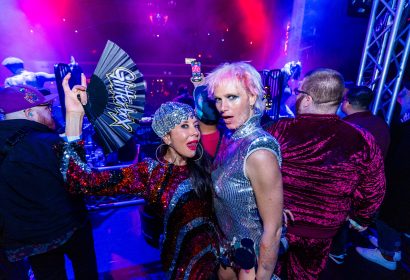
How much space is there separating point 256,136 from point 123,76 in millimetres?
1001

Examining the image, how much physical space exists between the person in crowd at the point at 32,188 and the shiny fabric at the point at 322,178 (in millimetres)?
1889

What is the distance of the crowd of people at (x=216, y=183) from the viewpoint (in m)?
1.44

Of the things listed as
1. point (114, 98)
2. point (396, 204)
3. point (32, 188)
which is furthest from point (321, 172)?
point (32, 188)

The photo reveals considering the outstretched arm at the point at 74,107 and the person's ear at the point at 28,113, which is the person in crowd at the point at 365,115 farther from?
the person's ear at the point at 28,113

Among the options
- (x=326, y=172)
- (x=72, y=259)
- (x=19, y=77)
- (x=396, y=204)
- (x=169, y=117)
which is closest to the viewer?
(x=169, y=117)

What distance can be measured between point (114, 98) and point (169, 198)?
80 centimetres

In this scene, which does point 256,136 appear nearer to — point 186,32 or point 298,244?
point 298,244

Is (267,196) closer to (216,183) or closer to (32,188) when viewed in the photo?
(216,183)

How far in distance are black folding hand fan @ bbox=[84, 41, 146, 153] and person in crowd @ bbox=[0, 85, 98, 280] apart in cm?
40

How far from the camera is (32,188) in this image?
1.78 m

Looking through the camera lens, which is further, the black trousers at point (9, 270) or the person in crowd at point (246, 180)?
the black trousers at point (9, 270)

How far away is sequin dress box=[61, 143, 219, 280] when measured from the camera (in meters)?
1.55

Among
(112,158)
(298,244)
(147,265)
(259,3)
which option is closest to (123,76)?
(298,244)

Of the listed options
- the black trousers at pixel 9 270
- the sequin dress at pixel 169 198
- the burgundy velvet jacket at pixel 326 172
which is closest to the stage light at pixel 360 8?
the burgundy velvet jacket at pixel 326 172
